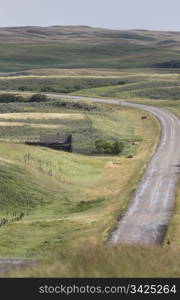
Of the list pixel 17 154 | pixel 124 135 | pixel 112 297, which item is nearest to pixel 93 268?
pixel 112 297

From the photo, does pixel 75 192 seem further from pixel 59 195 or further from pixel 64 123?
pixel 64 123

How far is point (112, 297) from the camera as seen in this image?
1482 cm

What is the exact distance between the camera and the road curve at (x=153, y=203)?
32562 mm

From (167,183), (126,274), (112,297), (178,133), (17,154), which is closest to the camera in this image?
(112,297)

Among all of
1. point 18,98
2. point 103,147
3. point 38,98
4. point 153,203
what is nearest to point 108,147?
point 103,147

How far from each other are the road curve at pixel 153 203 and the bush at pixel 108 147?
3704 mm

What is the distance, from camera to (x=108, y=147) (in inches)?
2847

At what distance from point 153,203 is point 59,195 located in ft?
19.7

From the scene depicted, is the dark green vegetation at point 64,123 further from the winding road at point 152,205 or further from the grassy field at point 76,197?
the winding road at point 152,205

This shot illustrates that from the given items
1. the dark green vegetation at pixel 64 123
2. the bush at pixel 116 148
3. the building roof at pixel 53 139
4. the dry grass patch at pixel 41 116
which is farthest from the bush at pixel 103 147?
the dry grass patch at pixel 41 116

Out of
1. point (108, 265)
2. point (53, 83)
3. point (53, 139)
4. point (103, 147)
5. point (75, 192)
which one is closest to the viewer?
point (108, 265)

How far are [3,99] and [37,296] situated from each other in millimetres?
120319

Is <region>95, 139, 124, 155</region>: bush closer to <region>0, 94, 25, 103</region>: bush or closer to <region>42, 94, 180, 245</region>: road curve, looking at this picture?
<region>42, 94, 180, 245</region>: road curve

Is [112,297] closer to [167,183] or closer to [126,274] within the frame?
[126,274]
